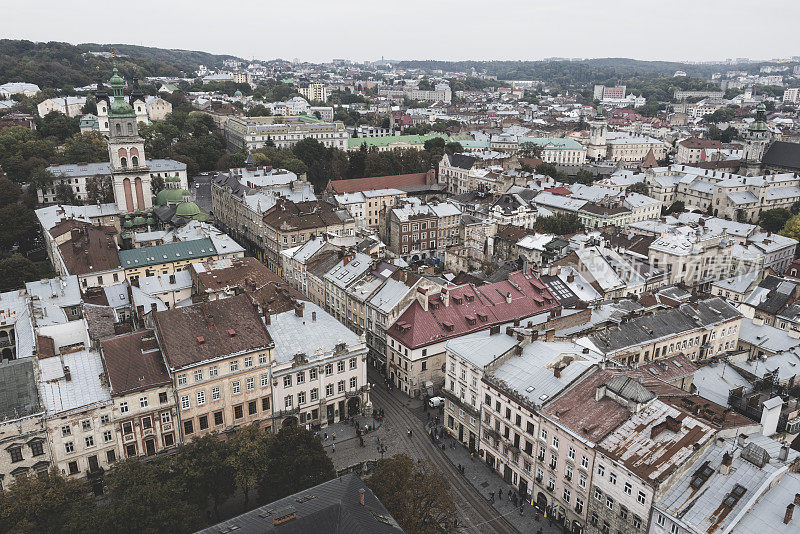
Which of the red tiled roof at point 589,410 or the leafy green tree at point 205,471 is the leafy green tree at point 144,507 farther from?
the red tiled roof at point 589,410

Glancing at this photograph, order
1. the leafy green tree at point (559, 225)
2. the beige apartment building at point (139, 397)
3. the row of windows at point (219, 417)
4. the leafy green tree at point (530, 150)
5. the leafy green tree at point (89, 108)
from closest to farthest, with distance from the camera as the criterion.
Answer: the beige apartment building at point (139, 397), the row of windows at point (219, 417), the leafy green tree at point (559, 225), the leafy green tree at point (89, 108), the leafy green tree at point (530, 150)

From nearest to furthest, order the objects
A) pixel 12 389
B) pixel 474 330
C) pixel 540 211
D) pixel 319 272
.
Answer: pixel 12 389
pixel 474 330
pixel 319 272
pixel 540 211

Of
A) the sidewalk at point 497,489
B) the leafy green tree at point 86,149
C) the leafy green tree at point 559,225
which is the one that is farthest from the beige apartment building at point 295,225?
the leafy green tree at point 86,149

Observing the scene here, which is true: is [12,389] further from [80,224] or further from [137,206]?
[137,206]

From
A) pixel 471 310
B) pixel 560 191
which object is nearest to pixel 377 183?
pixel 560 191

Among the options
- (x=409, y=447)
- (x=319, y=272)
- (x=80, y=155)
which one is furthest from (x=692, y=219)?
(x=80, y=155)

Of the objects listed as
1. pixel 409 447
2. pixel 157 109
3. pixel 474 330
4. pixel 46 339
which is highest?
pixel 157 109
